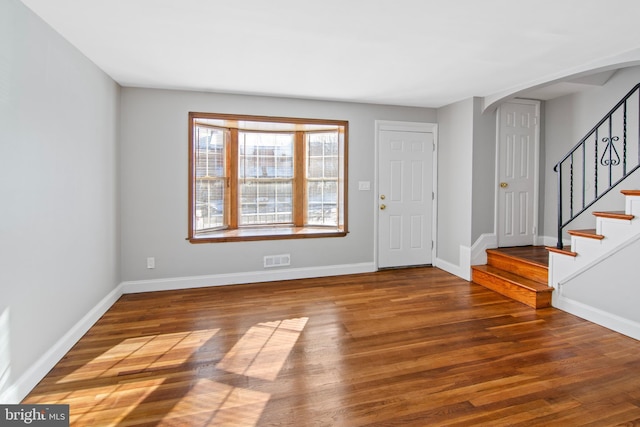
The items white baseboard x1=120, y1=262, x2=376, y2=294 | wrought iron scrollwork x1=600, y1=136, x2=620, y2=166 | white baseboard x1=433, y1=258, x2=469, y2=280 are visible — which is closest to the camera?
wrought iron scrollwork x1=600, y1=136, x2=620, y2=166

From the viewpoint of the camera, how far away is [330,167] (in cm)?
517

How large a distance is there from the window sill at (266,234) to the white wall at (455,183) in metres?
1.50

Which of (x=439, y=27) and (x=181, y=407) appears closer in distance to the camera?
(x=181, y=407)

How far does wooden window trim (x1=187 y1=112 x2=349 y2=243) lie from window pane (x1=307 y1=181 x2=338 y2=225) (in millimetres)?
92

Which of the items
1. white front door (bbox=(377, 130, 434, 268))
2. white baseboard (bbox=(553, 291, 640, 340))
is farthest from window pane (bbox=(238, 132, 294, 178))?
white baseboard (bbox=(553, 291, 640, 340))

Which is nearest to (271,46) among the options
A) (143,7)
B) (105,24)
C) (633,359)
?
(143,7)

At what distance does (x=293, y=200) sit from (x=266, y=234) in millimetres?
964

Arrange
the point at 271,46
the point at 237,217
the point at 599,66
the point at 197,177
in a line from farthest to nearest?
the point at 237,217, the point at 197,177, the point at 599,66, the point at 271,46

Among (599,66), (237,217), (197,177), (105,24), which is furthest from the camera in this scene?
(237,217)

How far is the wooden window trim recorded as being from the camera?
4.15m

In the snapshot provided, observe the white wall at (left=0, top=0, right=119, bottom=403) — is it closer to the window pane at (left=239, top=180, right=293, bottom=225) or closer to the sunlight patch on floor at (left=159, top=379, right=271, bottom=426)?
the sunlight patch on floor at (left=159, top=379, right=271, bottom=426)

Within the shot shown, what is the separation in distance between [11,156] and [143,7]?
1.16 metres

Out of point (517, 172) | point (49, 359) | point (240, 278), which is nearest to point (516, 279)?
point (517, 172)

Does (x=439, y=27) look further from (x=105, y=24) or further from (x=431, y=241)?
(x=431, y=241)
